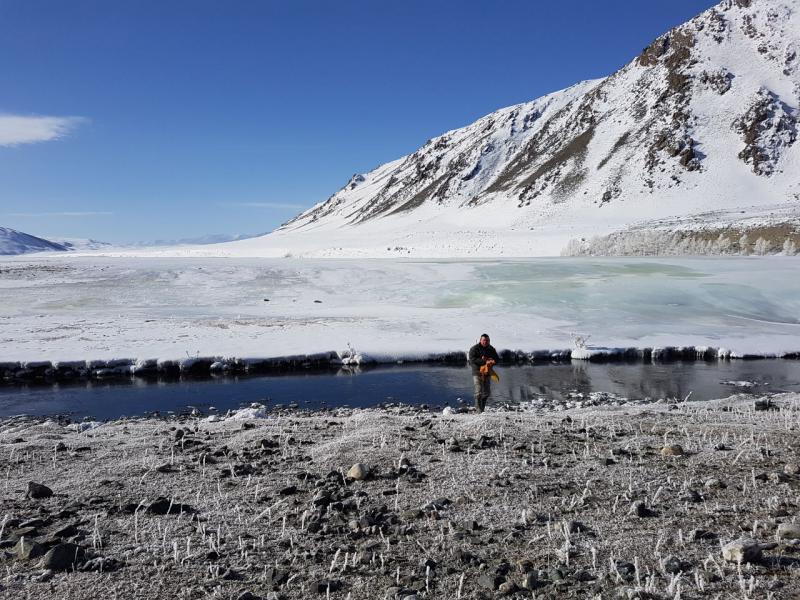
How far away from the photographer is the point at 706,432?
30.8ft

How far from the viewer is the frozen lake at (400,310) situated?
1998 centimetres

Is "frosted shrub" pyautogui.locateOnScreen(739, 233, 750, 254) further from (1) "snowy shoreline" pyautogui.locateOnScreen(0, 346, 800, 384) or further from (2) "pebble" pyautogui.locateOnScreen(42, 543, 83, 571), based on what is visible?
(2) "pebble" pyautogui.locateOnScreen(42, 543, 83, 571)

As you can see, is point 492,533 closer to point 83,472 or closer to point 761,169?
point 83,472

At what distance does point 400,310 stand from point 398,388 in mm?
10917

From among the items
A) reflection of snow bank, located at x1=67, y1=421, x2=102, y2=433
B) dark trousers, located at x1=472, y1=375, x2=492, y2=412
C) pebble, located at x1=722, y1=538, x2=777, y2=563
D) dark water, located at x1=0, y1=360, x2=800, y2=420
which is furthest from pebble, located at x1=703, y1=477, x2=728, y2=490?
reflection of snow bank, located at x1=67, y1=421, x2=102, y2=433

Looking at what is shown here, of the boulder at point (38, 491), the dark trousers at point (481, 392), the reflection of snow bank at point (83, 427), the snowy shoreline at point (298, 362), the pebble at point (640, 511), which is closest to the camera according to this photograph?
the pebble at point (640, 511)

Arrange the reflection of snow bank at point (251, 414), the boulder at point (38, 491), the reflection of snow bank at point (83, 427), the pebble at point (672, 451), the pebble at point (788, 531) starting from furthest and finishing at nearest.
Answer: the reflection of snow bank at point (251, 414)
the reflection of snow bank at point (83, 427)
the pebble at point (672, 451)
the boulder at point (38, 491)
the pebble at point (788, 531)

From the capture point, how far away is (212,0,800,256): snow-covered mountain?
295ft

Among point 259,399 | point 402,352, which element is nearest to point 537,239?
point 402,352

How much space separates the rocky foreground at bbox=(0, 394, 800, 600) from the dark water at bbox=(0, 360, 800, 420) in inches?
169

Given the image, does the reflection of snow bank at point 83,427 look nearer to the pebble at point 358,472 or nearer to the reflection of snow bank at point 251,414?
the reflection of snow bank at point 251,414

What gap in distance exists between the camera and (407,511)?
6441 mm

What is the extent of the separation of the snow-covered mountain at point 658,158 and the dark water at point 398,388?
164 ft

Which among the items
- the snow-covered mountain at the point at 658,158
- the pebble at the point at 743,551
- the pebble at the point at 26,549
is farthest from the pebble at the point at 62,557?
the snow-covered mountain at the point at 658,158
